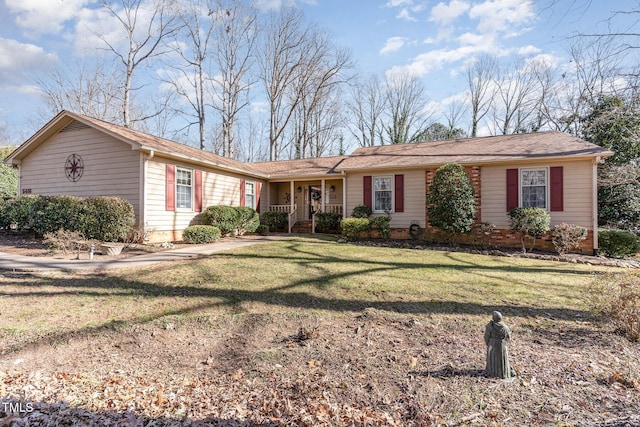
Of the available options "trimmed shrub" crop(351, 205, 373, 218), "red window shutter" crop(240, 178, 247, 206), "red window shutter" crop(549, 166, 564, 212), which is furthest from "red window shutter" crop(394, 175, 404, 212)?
"red window shutter" crop(240, 178, 247, 206)

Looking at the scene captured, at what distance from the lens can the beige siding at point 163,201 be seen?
31.5ft

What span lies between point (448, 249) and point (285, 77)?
64.2 ft

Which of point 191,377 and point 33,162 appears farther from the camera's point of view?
point 33,162

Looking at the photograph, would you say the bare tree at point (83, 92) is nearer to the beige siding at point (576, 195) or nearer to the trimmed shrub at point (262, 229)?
the trimmed shrub at point (262, 229)

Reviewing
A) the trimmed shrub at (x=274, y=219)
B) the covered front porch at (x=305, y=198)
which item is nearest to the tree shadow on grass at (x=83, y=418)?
the covered front porch at (x=305, y=198)

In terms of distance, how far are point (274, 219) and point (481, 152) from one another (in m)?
9.54

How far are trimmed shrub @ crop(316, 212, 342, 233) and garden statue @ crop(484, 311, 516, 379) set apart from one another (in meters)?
11.3

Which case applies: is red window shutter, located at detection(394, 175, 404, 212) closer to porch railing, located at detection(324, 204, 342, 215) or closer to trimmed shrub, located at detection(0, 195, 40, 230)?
porch railing, located at detection(324, 204, 342, 215)

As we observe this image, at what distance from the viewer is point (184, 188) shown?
11047 millimetres

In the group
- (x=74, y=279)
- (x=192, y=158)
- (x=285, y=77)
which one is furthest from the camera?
(x=285, y=77)

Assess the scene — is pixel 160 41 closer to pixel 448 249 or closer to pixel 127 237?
pixel 127 237

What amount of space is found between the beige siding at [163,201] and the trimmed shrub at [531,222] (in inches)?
439

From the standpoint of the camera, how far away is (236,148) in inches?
1254

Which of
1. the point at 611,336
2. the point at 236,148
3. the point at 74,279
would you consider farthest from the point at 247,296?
the point at 236,148
